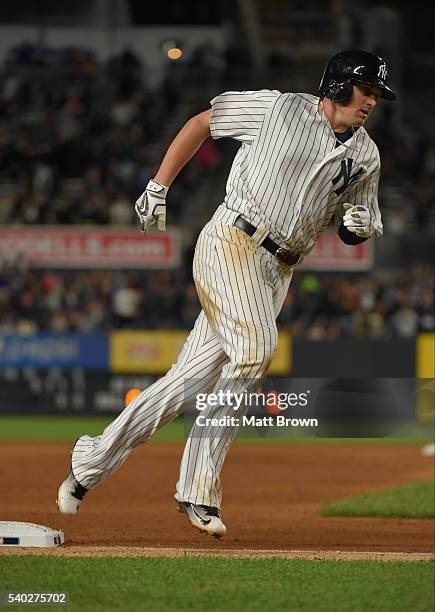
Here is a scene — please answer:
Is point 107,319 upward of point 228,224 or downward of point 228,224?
downward

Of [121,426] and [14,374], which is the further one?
[14,374]

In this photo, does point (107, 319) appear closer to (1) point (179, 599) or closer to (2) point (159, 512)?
(2) point (159, 512)

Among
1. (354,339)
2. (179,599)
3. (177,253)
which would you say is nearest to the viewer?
(179,599)

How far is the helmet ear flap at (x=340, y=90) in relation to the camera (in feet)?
15.6

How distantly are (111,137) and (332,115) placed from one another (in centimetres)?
1760

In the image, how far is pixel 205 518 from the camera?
197 inches

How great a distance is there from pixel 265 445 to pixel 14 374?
497cm

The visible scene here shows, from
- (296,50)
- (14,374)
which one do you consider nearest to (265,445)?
(14,374)

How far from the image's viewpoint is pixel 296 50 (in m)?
22.7

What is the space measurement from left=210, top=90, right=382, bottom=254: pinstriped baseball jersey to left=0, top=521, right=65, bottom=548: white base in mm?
1601

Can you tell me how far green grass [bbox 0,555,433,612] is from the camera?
3789 millimetres

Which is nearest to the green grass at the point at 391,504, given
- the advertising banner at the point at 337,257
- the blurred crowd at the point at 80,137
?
the advertising banner at the point at 337,257

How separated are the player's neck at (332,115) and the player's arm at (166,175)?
0.47m

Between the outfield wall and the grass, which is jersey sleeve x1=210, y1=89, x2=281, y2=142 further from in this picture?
the outfield wall
